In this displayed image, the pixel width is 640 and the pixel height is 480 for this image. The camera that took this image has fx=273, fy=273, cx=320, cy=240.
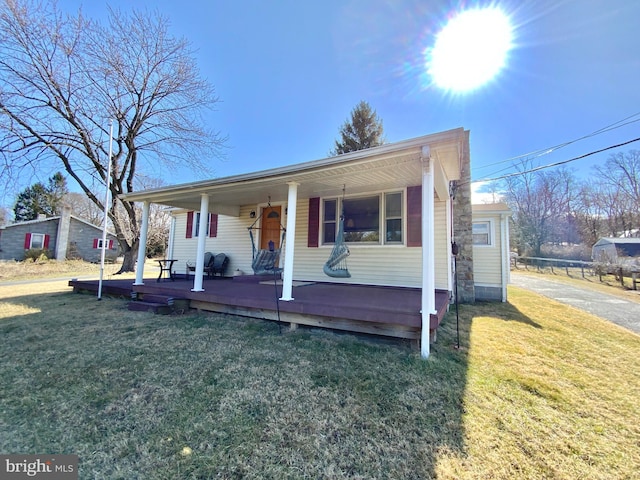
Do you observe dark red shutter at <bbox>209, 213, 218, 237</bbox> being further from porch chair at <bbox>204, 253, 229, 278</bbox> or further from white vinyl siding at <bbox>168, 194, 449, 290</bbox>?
porch chair at <bbox>204, 253, 229, 278</bbox>

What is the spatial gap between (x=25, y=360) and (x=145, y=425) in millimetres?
2376

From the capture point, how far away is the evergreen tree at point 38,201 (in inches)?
880

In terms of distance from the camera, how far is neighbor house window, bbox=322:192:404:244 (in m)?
6.03

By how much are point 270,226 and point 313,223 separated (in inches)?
62.8

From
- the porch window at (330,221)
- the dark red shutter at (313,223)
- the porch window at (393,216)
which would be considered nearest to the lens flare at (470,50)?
the porch window at (393,216)

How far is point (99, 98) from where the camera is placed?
10383 millimetres

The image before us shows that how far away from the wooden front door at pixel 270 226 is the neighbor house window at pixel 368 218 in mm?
1548

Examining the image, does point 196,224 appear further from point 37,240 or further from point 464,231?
point 37,240

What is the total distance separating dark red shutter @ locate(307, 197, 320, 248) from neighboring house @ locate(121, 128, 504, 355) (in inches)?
1.0

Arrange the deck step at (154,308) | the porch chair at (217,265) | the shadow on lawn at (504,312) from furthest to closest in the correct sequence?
1. the porch chair at (217,265)
2. the shadow on lawn at (504,312)
3. the deck step at (154,308)

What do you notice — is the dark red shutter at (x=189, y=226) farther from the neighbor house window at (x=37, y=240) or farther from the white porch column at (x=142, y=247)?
the neighbor house window at (x=37, y=240)

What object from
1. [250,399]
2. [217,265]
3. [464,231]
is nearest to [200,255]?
[217,265]

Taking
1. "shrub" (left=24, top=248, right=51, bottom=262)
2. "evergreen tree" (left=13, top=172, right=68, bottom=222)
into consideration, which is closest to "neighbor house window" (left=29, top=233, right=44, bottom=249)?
"shrub" (left=24, top=248, right=51, bottom=262)

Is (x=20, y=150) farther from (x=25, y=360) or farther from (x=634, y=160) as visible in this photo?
(x=634, y=160)
